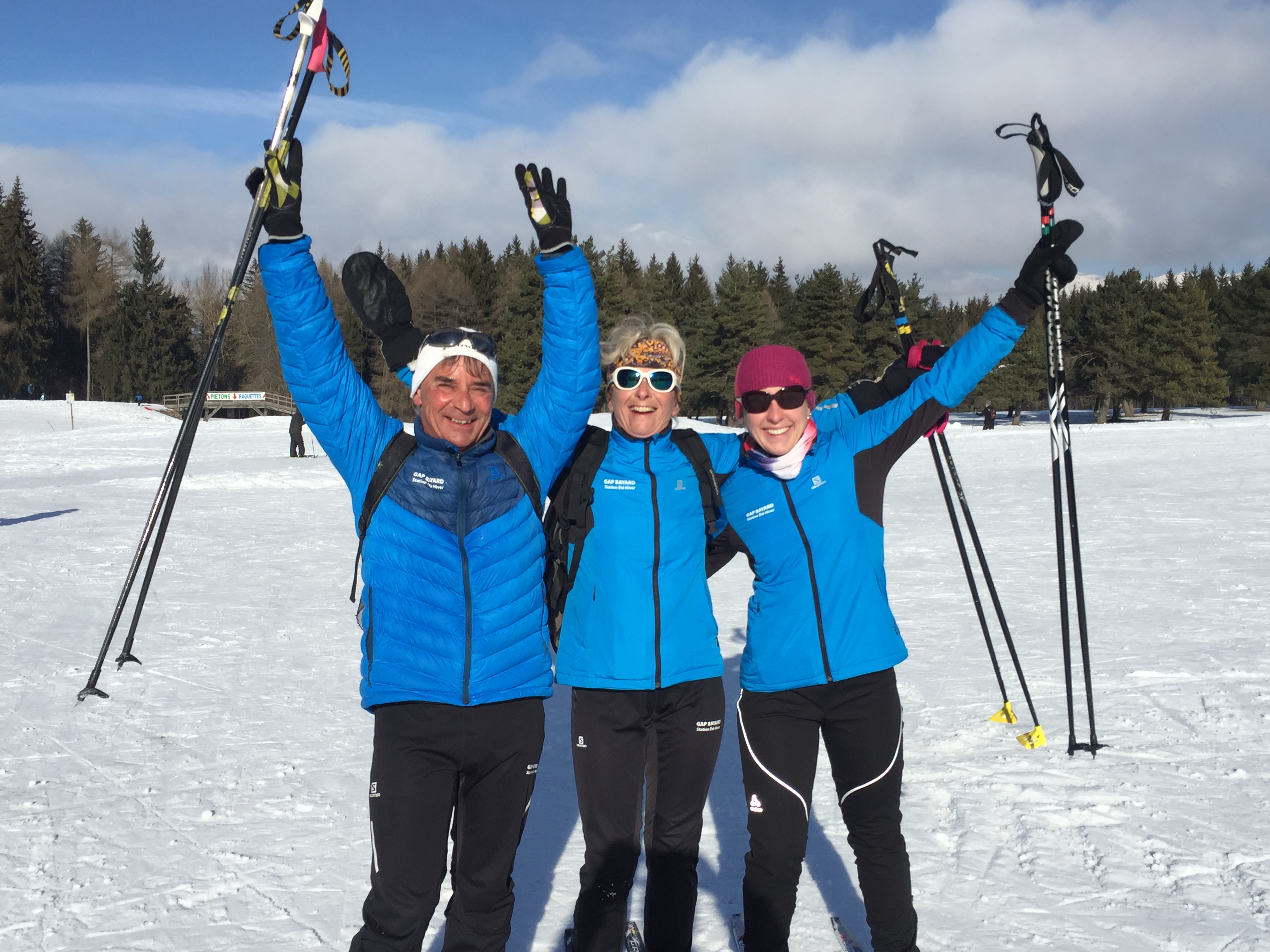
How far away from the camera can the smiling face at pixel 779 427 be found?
273 cm

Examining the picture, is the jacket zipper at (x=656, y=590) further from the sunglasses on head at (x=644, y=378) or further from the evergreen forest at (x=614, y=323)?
the evergreen forest at (x=614, y=323)

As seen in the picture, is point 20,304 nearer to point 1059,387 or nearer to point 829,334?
point 829,334

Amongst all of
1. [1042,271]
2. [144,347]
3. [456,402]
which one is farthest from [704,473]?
[144,347]

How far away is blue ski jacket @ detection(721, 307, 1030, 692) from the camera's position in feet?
8.68

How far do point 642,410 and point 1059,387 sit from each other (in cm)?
231

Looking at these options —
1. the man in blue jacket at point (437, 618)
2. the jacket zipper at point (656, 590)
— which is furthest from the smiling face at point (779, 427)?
the man in blue jacket at point (437, 618)

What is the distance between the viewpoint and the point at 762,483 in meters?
2.76

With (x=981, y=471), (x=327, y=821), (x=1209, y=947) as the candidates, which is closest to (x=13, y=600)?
(x=327, y=821)

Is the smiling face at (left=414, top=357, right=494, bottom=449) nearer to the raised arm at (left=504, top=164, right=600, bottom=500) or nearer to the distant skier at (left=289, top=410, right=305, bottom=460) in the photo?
the raised arm at (left=504, top=164, right=600, bottom=500)

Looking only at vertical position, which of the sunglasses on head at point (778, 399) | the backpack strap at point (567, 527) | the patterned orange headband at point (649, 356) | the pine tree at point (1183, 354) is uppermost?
the pine tree at point (1183, 354)

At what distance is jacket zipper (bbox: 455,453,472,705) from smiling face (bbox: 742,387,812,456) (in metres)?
0.93

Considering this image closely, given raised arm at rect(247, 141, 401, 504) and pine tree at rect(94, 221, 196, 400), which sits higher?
pine tree at rect(94, 221, 196, 400)

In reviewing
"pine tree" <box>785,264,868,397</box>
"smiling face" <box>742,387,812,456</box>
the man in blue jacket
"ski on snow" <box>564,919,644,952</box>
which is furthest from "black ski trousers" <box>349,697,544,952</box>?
"pine tree" <box>785,264,868,397</box>

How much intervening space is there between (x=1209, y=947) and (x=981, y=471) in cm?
1716
